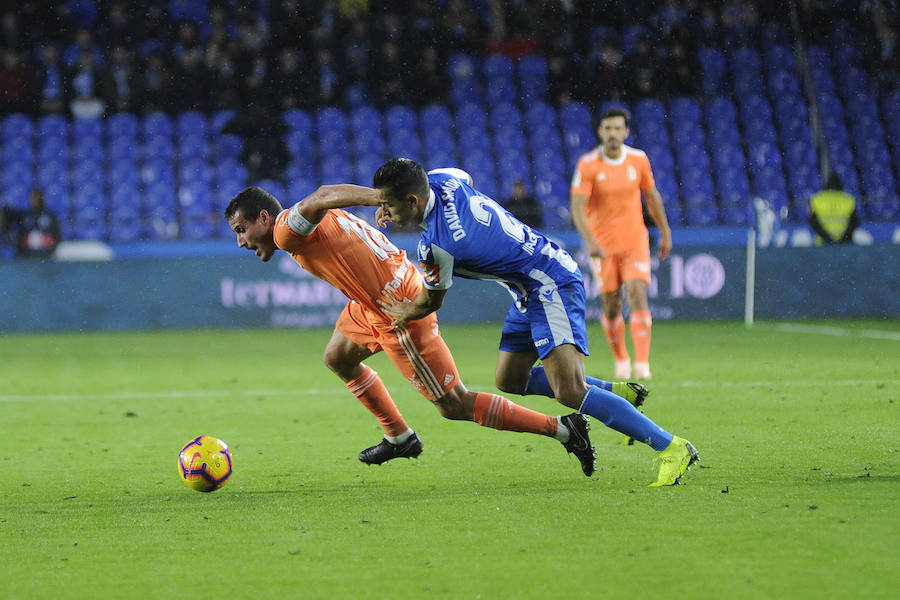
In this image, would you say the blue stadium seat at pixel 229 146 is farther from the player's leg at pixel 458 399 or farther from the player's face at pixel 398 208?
the player's face at pixel 398 208

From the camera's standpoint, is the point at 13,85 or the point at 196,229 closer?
the point at 196,229

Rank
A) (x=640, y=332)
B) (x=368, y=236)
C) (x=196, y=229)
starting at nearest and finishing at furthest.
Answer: (x=368, y=236) → (x=640, y=332) → (x=196, y=229)

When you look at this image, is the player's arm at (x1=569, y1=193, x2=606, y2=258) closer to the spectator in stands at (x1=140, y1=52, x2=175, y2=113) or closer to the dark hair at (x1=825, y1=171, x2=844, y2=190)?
the dark hair at (x1=825, y1=171, x2=844, y2=190)

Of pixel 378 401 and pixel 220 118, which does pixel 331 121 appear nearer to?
pixel 220 118

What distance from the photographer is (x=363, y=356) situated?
621 cm

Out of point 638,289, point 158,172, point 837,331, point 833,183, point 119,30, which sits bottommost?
point 837,331

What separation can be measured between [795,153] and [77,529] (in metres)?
17.6

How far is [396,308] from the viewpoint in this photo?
5.64 metres

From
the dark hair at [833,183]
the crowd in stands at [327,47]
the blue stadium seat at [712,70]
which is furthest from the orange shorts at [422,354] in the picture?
the blue stadium seat at [712,70]

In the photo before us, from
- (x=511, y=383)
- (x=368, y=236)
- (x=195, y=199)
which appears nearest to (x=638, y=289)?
(x=511, y=383)

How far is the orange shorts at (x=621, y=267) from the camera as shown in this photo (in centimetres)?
980

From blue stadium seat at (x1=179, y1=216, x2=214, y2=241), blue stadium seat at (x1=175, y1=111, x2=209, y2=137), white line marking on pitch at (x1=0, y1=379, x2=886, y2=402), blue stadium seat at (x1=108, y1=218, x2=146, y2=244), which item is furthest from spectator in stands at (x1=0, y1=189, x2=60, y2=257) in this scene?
white line marking on pitch at (x1=0, y1=379, x2=886, y2=402)

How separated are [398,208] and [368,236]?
977 millimetres

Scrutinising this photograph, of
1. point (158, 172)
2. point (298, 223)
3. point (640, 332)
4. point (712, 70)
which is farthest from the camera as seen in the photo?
point (712, 70)
